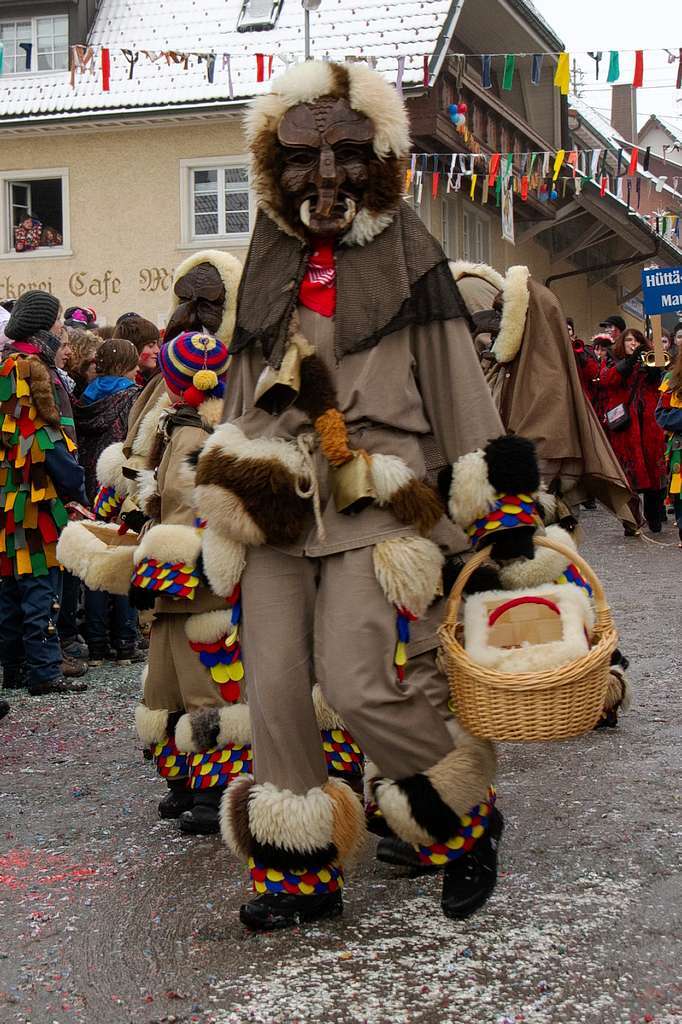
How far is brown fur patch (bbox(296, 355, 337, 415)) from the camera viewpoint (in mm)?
3619

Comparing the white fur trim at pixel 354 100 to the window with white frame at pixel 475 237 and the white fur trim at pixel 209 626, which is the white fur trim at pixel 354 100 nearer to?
the white fur trim at pixel 209 626

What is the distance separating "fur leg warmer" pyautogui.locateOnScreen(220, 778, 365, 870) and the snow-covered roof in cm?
1737

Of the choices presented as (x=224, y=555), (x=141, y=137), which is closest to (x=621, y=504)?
(x=224, y=555)

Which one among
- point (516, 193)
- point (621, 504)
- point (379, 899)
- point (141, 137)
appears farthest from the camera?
point (516, 193)

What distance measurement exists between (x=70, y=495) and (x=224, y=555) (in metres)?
3.76

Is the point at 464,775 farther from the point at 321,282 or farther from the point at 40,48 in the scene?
the point at 40,48

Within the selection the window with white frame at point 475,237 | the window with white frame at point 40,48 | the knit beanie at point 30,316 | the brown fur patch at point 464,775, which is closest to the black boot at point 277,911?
the brown fur patch at point 464,775

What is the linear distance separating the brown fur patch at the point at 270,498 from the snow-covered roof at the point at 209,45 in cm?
1710

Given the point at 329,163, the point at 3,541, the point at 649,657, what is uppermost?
the point at 329,163

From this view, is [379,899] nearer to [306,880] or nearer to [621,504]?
[306,880]

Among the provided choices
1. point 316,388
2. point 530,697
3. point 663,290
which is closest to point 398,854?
point 530,697

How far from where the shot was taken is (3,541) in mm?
7203

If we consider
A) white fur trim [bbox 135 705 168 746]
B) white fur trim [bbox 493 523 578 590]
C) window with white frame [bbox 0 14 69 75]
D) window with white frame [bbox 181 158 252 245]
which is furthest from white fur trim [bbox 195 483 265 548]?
window with white frame [bbox 0 14 69 75]

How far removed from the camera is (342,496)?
3541mm
